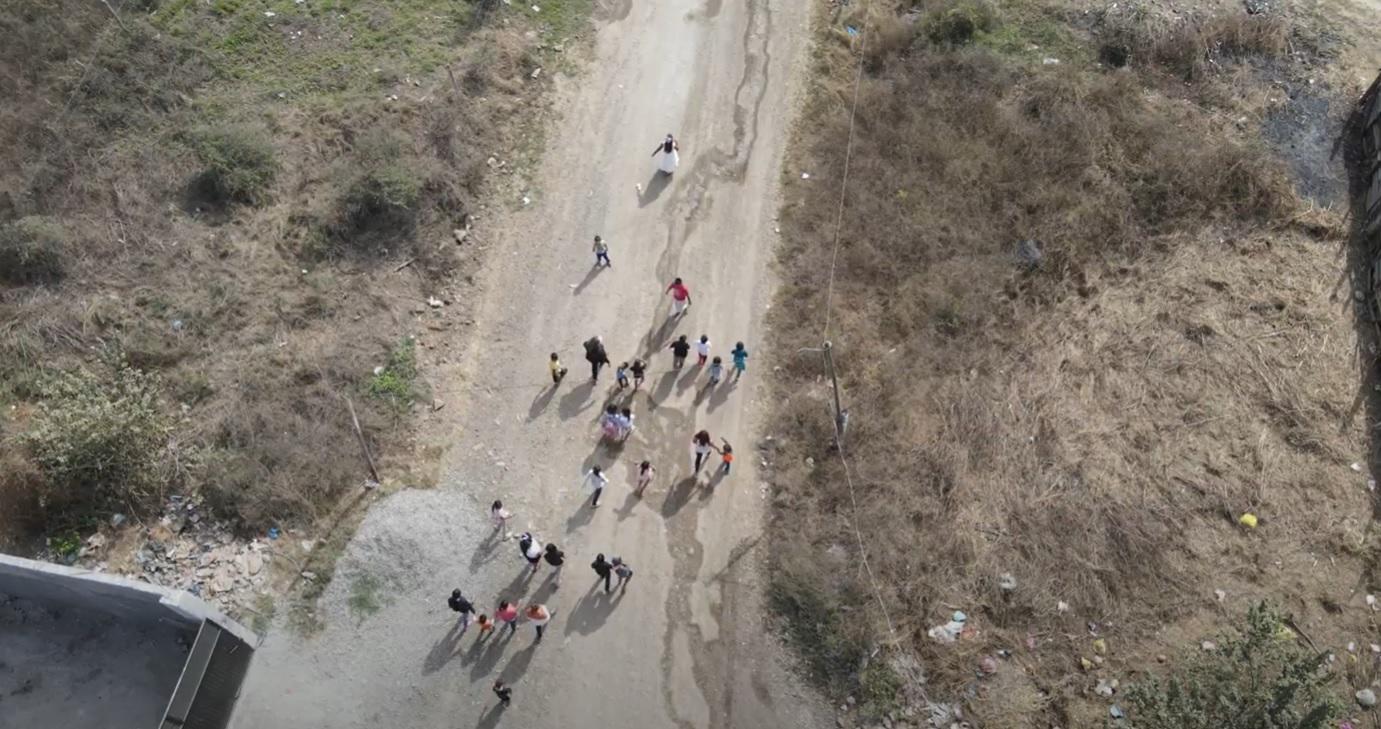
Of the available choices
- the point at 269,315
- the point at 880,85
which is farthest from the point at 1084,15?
the point at 269,315

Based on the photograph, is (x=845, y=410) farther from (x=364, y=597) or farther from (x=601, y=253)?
(x=364, y=597)

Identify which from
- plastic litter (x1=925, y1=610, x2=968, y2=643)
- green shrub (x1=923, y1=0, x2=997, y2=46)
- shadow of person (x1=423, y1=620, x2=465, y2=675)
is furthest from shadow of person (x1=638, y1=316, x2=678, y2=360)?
green shrub (x1=923, y1=0, x2=997, y2=46)

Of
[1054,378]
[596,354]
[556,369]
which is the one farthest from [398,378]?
[1054,378]

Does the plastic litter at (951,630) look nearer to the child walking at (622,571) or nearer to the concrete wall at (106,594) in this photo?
the child walking at (622,571)

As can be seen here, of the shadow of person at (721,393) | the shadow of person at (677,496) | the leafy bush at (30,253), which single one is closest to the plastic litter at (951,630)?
the shadow of person at (677,496)

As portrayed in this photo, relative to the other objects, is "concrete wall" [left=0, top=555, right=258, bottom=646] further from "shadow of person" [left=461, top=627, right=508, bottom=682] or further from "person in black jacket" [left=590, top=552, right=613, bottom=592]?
"person in black jacket" [left=590, top=552, right=613, bottom=592]

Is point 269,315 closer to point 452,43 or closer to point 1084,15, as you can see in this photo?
point 452,43
